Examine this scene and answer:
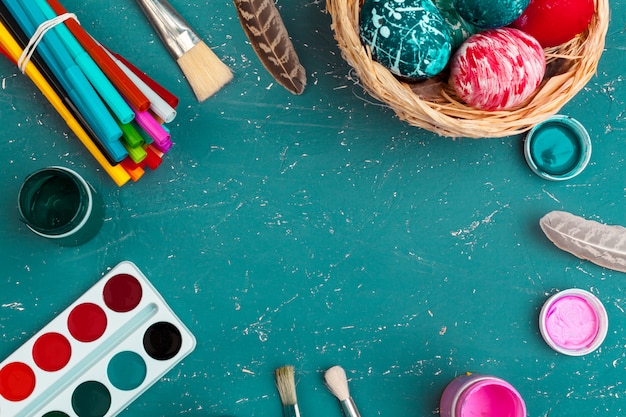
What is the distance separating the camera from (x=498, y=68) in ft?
2.09

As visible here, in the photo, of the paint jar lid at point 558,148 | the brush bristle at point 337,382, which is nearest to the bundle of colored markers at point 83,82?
the brush bristle at point 337,382

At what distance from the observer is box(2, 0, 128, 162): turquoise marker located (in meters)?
0.69

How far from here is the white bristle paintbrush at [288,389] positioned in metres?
0.77

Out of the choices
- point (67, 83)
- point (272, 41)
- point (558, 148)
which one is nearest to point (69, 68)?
point (67, 83)

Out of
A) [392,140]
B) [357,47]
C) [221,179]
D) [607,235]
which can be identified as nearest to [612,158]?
[607,235]

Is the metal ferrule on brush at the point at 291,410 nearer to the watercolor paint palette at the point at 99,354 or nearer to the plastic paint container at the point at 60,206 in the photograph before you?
the watercolor paint palette at the point at 99,354

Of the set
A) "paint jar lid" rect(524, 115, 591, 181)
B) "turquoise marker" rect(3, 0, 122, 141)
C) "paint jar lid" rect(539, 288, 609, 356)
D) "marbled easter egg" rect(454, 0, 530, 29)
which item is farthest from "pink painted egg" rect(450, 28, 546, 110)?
"turquoise marker" rect(3, 0, 122, 141)

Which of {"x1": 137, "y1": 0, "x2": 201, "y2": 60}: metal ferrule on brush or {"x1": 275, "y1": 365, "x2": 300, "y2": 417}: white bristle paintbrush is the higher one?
{"x1": 137, "y1": 0, "x2": 201, "y2": 60}: metal ferrule on brush

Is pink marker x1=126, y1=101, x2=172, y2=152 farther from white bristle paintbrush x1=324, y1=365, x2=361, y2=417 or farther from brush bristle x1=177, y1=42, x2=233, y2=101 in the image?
white bristle paintbrush x1=324, y1=365, x2=361, y2=417

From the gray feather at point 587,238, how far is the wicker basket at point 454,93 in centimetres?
17

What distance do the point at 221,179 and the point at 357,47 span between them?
10.1 inches

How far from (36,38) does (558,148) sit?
662 mm

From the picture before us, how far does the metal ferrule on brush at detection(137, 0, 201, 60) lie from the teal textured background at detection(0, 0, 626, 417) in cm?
2

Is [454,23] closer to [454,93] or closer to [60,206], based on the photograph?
[454,93]
